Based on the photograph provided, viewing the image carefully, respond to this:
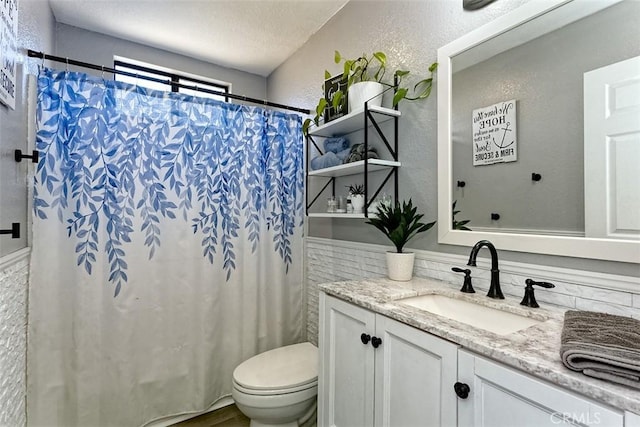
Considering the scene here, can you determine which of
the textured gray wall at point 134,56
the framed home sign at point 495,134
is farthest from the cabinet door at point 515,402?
the textured gray wall at point 134,56

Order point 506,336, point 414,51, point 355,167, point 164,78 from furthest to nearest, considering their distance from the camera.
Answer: point 164,78
point 355,167
point 414,51
point 506,336

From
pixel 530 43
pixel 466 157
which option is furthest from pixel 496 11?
pixel 466 157

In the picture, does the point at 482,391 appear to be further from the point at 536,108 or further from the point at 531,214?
the point at 536,108

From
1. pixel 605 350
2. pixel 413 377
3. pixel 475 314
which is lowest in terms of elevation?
pixel 413 377

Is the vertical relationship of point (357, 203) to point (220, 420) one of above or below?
above

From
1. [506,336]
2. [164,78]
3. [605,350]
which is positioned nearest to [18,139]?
[164,78]

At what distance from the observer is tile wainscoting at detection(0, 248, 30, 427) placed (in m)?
1.18

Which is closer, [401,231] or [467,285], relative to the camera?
[467,285]

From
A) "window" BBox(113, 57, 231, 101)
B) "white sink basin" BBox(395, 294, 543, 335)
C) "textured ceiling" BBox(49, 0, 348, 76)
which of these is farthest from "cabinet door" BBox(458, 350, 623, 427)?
"window" BBox(113, 57, 231, 101)

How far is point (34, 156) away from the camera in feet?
4.53

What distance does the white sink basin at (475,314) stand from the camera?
102 centimetres

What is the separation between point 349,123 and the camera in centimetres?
174

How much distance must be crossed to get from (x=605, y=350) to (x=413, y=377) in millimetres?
496

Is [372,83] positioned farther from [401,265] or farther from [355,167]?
[401,265]
